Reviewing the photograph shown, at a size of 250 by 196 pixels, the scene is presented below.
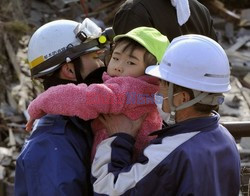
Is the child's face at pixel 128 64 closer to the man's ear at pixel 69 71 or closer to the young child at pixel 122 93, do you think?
the young child at pixel 122 93

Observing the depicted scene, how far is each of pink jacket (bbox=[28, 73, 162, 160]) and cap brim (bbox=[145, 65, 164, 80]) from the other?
76 millimetres

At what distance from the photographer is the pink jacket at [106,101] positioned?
8.01 feet

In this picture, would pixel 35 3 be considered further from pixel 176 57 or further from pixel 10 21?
pixel 176 57

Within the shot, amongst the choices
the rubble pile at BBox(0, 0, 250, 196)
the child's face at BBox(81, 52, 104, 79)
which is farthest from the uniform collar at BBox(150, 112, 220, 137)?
the rubble pile at BBox(0, 0, 250, 196)

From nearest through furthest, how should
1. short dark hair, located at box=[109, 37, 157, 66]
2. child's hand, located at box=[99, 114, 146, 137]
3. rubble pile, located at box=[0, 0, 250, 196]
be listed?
child's hand, located at box=[99, 114, 146, 137], short dark hair, located at box=[109, 37, 157, 66], rubble pile, located at box=[0, 0, 250, 196]

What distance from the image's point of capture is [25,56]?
11047mm

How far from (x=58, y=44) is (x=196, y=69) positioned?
762 millimetres

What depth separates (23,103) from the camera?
9578mm

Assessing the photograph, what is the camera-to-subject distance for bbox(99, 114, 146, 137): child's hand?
2.48m

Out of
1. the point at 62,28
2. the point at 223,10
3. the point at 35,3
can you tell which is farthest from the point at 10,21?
the point at 62,28

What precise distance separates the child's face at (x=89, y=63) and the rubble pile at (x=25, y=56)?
1448 millimetres

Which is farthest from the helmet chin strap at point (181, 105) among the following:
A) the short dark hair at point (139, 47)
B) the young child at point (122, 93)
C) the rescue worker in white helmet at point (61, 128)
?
the rescue worker in white helmet at point (61, 128)

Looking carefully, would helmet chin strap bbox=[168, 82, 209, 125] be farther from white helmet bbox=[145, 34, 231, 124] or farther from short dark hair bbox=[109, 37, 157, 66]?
short dark hair bbox=[109, 37, 157, 66]

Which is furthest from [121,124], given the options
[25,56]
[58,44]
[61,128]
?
[25,56]
